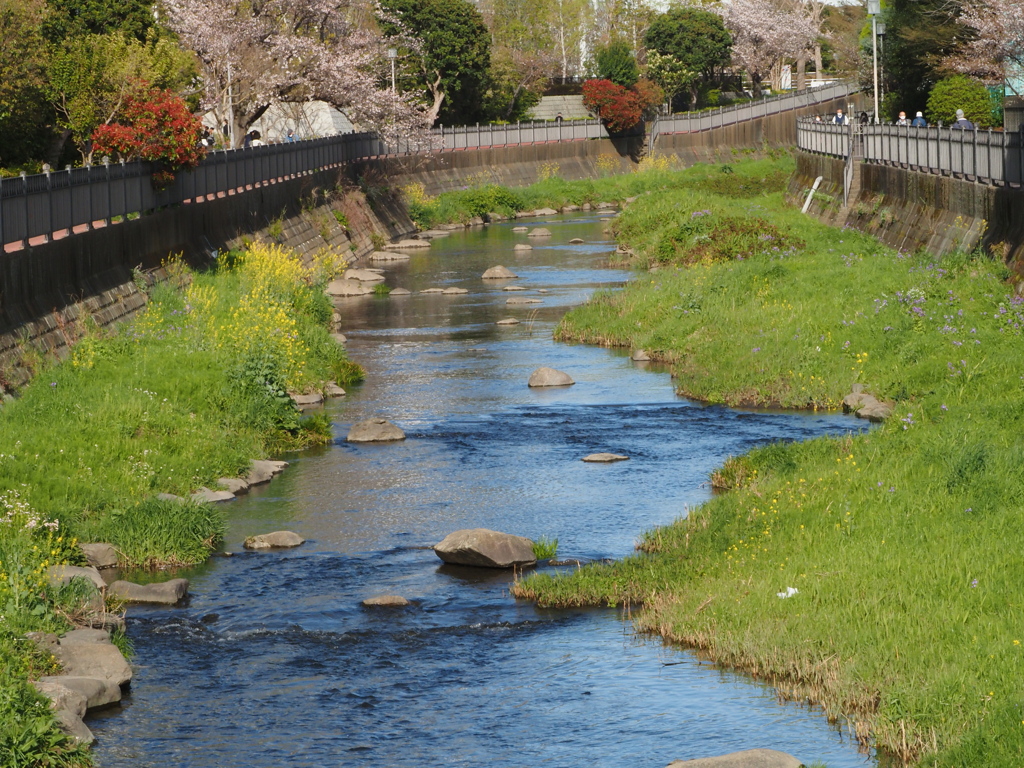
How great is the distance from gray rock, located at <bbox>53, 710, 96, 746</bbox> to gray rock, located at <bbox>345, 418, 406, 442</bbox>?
11.7 m

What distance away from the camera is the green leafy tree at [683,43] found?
104938mm

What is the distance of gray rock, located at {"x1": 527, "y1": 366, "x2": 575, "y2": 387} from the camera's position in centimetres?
2847

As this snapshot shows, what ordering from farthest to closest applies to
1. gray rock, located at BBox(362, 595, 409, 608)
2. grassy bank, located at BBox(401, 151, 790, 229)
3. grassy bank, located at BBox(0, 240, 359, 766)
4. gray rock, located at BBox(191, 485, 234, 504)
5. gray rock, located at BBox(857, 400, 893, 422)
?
grassy bank, located at BBox(401, 151, 790, 229), gray rock, located at BBox(857, 400, 893, 422), gray rock, located at BBox(191, 485, 234, 504), gray rock, located at BBox(362, 595, 409, 608), grassy bank, located at BBox(0, 240, 359, 766)

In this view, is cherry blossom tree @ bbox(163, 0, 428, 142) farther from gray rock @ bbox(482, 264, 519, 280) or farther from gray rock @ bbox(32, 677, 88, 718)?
gray rock @ bbox(32, 677, 88, 718)

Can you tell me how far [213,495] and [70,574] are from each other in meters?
4.82

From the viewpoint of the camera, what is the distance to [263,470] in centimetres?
2175

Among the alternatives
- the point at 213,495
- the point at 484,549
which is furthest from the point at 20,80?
the point at 484,549

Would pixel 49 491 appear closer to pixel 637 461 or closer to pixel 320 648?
pixel 320 648

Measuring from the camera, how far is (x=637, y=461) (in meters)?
22.1

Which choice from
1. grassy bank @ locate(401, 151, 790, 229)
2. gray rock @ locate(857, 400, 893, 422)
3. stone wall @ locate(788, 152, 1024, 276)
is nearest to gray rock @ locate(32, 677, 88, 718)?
gray rock @ locate(857, 400, 893, 422)

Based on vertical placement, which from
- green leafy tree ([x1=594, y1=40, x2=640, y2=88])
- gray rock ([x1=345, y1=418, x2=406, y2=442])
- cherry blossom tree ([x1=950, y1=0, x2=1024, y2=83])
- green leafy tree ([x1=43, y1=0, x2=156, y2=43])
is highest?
green leafy tree ([x1=594, y1=40, x2=640, y2=88])

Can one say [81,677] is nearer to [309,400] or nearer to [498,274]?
[309,400]

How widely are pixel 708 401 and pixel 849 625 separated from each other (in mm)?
12902

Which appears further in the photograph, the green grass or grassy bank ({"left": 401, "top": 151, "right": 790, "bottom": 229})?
grassy bank ({"left": 401, "top": 151, "right": 790, "bottom": 229})
